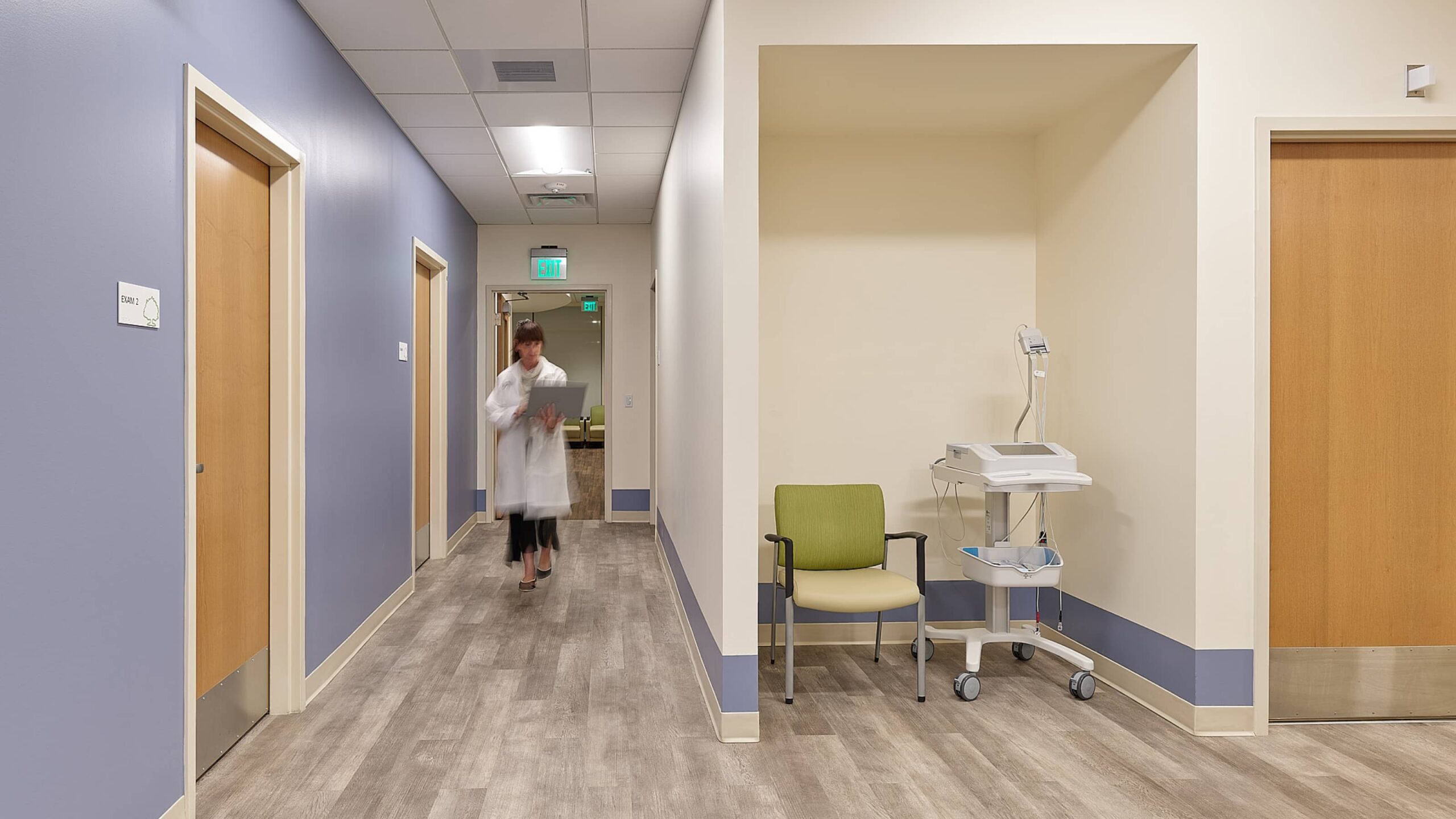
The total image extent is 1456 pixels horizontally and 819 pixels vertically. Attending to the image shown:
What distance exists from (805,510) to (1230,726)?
5.58ft

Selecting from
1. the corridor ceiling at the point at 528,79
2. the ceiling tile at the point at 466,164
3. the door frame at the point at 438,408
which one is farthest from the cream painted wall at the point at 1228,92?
the door frame at the point at 438,408

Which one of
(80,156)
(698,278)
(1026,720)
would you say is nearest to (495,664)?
(698,278)

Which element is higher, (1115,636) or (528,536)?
(528,536)

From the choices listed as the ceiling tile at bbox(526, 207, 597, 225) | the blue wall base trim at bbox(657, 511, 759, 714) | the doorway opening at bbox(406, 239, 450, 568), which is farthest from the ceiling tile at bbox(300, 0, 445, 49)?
the ceiling tile at bbox(526, 207, 597, 225)

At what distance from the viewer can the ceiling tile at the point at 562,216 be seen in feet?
21.1

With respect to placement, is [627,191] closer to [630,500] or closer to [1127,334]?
[630,500]

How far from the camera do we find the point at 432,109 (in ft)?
13.7

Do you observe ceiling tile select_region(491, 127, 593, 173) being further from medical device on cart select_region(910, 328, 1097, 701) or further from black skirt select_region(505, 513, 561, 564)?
medical device on cart select_region(910, 328, 1097, 701)

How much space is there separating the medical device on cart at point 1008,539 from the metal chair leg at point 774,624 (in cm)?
66

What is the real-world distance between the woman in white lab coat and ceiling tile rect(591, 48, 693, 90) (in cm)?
147

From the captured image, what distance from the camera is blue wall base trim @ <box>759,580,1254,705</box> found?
9.16 ft

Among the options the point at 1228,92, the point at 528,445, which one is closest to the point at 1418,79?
the point at 1228,92

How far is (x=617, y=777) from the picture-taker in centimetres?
246

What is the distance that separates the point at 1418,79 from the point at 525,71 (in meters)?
3.49
